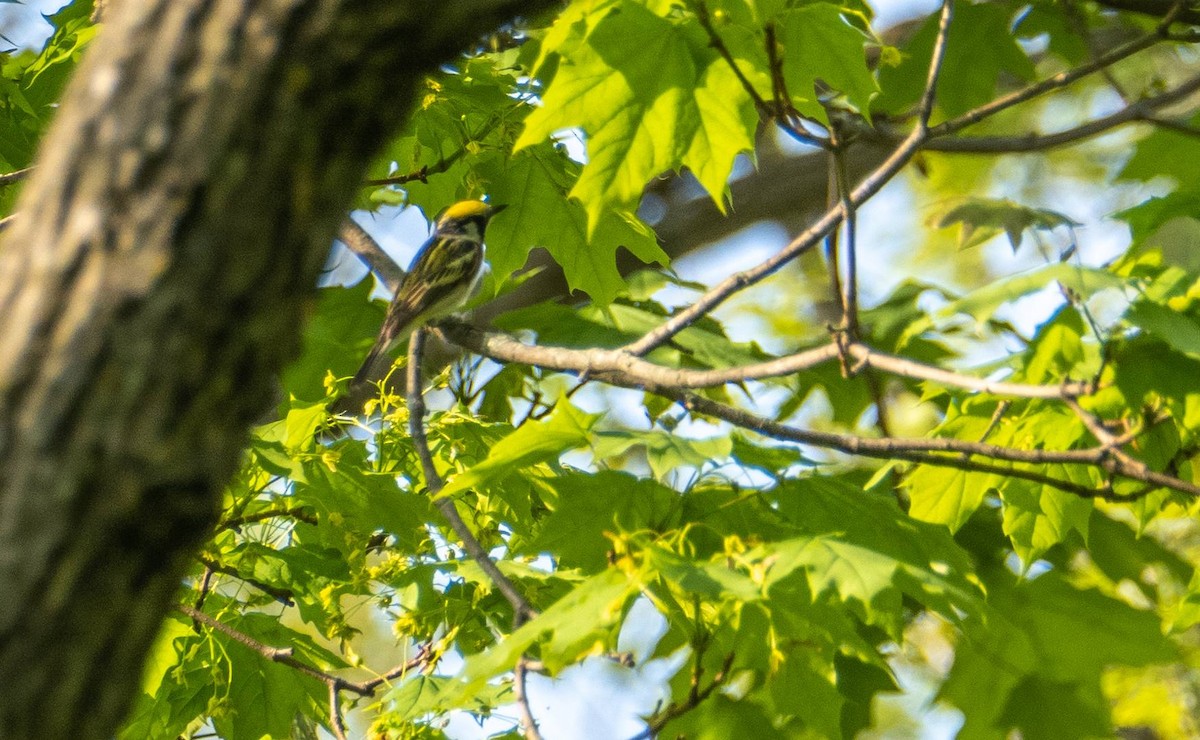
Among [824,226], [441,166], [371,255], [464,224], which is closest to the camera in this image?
[824,226]

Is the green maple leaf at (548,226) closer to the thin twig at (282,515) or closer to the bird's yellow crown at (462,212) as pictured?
the thin twig at (282,515)

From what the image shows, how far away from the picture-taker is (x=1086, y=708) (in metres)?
4.41

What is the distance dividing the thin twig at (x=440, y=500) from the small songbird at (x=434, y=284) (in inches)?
30.4

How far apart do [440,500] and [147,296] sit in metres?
1.75

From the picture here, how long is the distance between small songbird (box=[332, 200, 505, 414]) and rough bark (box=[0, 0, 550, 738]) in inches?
101

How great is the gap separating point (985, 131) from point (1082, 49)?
289cm

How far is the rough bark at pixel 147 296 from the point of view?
128cm

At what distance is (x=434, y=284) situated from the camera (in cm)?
550

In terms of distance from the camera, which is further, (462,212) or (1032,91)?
(462,212)

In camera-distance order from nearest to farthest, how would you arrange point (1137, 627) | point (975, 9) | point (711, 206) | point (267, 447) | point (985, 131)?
point (267, 447), point (1137, 627), point (975, 9), point (711, 206), point (985, 131)

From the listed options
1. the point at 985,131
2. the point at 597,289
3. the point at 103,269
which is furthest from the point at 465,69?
the point at 985,131

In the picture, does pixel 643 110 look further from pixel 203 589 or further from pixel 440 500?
pixel 203 589

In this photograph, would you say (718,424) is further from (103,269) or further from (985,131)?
(985,131)

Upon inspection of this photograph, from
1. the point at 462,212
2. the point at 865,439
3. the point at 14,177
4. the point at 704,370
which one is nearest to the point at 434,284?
the point at 462,212
